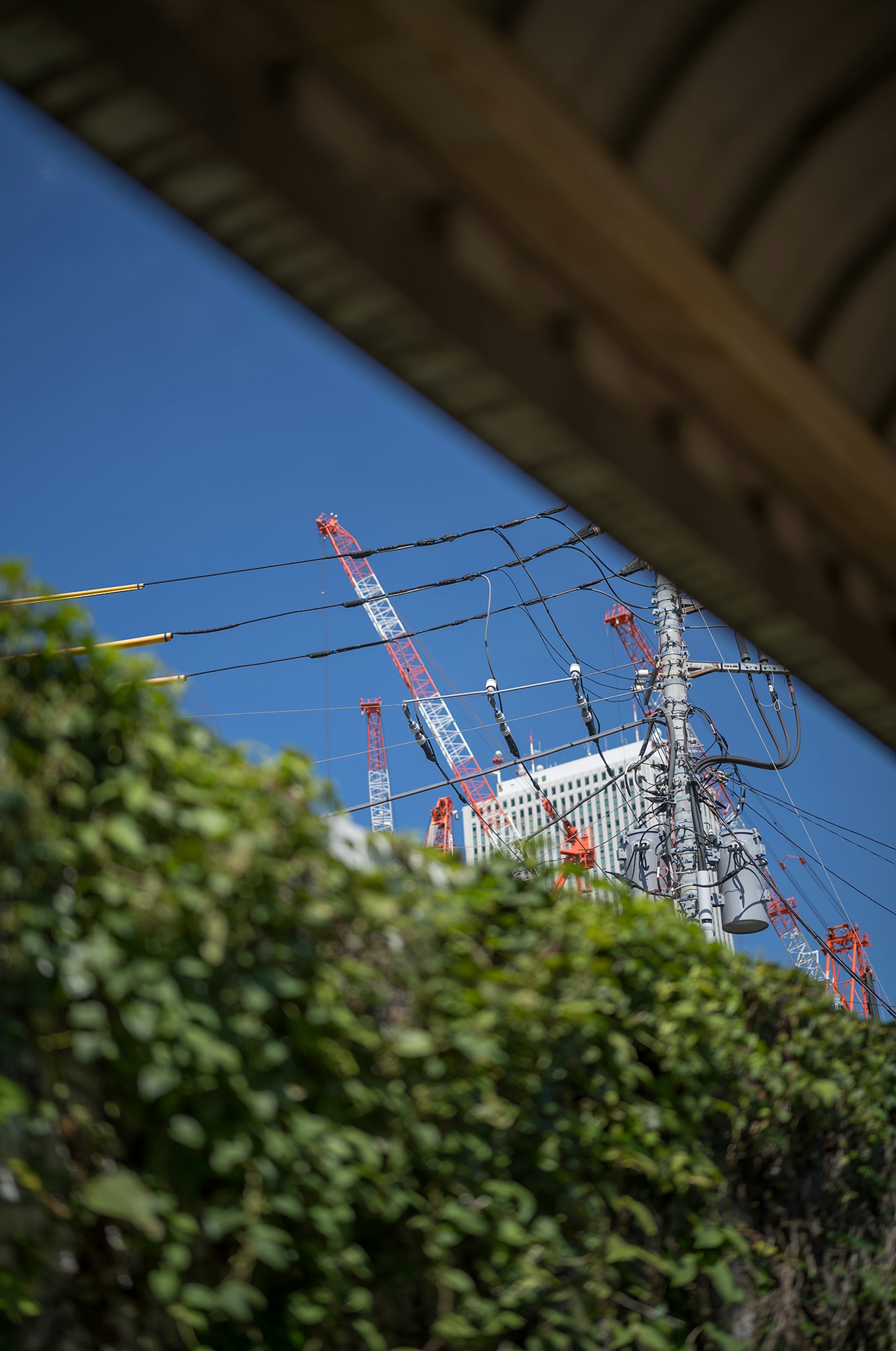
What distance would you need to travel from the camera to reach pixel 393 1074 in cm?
198

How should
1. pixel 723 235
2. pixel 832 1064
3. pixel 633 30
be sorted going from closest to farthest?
pixel 633 30, pixel 723 235, pixel 832 1064

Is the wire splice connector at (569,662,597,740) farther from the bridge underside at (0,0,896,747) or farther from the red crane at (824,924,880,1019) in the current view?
the bridge underside at (0,0,896,747)

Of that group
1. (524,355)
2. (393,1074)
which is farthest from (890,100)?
(393,1074)

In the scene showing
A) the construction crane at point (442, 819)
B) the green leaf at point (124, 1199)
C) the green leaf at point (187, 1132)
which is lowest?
the green leaf at point (124, 1199)

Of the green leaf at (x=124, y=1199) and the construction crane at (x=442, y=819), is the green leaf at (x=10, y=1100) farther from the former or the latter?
the construction crane at (x=442, y=819)

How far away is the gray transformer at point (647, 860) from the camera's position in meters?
10.4

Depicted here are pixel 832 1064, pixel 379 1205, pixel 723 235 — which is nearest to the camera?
pixel 723 235

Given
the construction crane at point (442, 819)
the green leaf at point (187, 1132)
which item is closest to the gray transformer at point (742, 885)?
the green leaf at point (187, 1132)

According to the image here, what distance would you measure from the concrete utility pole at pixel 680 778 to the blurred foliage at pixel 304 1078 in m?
6.80

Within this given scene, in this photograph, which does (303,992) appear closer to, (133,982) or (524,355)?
(133,982)

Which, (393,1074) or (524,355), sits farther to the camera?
(393,1074)

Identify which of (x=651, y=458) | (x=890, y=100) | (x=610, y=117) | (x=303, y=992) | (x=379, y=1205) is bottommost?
(x=379, y=1205)

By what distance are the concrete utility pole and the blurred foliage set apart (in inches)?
268

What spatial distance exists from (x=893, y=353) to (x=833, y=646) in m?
0.77
